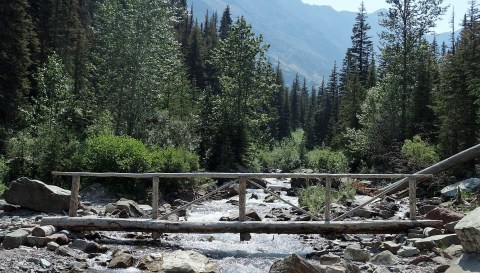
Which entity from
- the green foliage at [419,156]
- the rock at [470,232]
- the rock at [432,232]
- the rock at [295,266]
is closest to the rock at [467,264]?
the rock at [470,232]

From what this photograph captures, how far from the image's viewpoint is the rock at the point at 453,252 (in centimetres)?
962

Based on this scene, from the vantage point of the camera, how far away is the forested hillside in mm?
22703

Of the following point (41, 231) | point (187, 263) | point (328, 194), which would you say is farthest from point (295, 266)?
point (41, 231)

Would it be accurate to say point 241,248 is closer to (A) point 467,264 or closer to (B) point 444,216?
(B) point 444,216

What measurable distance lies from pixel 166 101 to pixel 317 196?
74.6ft

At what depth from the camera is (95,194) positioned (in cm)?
1980

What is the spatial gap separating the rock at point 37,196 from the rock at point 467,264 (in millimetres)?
10876

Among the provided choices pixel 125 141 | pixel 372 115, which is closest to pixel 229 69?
pixel 372 115

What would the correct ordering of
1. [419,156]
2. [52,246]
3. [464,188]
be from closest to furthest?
[52,246] → [464,188] → [419,156]

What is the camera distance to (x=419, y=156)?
24422mm

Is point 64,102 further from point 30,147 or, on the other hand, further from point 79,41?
point 79,41

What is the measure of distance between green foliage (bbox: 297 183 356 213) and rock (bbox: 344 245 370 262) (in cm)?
550

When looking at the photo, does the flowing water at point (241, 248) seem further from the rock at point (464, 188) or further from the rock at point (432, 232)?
the rock at point (464, 188)

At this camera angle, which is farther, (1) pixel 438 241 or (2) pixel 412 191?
(2) pixel 412 191
